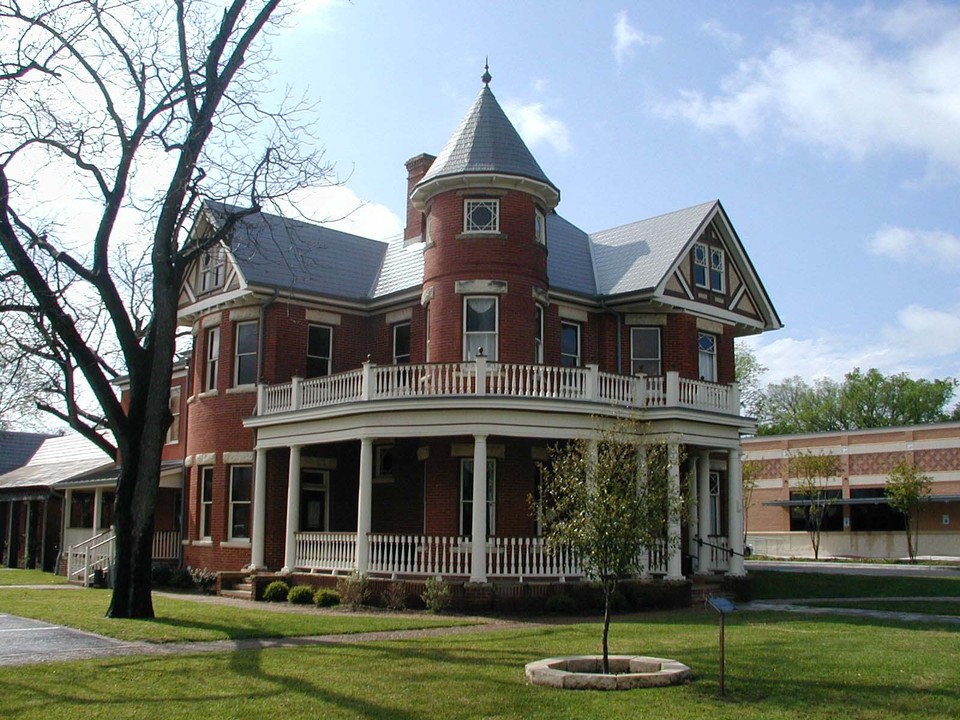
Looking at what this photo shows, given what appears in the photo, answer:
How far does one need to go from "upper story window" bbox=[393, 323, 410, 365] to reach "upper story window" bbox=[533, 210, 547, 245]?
4.50m

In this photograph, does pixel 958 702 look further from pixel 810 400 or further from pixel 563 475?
pixel 810 400

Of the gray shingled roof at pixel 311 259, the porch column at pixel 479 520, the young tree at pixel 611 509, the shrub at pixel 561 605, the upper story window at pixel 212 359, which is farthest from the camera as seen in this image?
the upper story window at pixel 212 359

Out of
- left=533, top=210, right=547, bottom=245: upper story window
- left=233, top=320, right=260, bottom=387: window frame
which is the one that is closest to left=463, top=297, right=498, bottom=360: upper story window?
left=533, top=210, right=547, bottom=245: upper story window

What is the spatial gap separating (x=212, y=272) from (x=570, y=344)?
35.3 ft

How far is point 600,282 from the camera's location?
93.0 ft

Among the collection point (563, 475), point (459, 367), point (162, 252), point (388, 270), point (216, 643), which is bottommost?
point (216, 643)

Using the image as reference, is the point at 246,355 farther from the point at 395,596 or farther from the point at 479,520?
the point at 479,520

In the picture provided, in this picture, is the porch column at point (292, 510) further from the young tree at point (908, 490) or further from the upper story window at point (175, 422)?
the young tree at point (908, 490)

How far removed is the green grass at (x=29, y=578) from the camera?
31131mm

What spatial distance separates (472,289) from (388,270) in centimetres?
598

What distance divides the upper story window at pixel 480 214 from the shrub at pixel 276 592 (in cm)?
972

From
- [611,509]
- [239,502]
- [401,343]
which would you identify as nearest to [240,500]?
Result: [239,502]

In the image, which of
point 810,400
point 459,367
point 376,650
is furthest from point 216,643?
point 810,400

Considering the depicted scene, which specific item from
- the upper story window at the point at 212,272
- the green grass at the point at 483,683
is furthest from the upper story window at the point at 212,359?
the green grass at the point at 483,683
